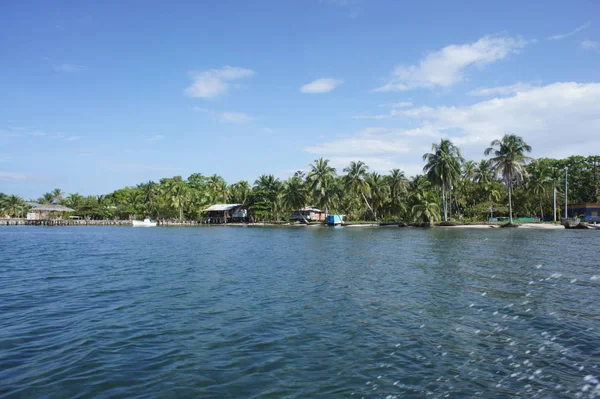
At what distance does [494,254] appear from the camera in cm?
2747

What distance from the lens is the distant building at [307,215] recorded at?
331 feet

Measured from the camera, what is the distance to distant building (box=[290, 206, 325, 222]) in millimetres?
100875

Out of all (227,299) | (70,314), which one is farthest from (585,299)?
(70,314)

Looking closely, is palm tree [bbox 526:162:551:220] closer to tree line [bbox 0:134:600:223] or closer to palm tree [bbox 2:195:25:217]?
tree line [bbox 0:134:600:223]

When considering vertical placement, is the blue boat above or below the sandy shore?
above

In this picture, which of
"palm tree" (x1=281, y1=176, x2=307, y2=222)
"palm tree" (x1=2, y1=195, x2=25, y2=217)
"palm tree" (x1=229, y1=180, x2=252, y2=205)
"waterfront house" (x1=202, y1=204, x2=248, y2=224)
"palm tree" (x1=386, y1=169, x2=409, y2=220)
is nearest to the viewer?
"palm tree" (x1=386, y1=169, x2=409, y2=220)

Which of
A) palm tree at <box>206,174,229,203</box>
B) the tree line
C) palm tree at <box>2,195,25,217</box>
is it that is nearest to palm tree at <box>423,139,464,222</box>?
the tree line

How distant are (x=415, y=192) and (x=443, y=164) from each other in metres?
13.5

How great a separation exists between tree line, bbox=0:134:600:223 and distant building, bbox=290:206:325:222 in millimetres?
2103

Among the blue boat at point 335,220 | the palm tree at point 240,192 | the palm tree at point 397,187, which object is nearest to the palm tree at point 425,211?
the palm tree at point 397,187

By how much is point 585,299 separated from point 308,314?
1014 cm

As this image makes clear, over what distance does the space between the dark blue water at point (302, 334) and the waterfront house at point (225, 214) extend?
87.1m

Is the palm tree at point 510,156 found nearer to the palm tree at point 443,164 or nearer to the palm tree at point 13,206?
the palm tree at point 443,164

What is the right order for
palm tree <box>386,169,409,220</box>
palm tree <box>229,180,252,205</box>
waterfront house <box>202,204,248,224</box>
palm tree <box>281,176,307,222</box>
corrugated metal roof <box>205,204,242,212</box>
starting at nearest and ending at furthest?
1. palm tree <box>386,169,409,220</box>
2. palm tree <box>281,176,307,222</box>
3. corrugated metal roof <box>205,204,242,212</box>
4. waterfront house <box>202,204,248,224</box>
5. palm tree <box>229,180,252,205</box>
